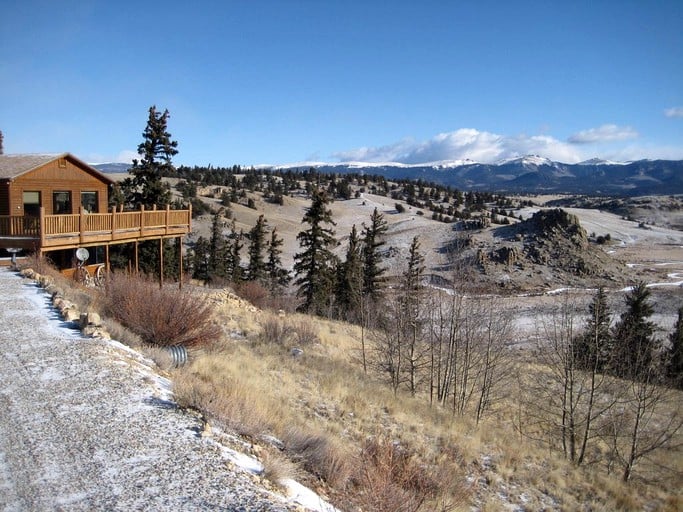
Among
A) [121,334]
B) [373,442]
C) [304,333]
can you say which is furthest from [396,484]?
[304,333]

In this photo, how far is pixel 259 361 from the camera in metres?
13.0

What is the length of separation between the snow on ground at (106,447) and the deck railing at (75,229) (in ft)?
32.6

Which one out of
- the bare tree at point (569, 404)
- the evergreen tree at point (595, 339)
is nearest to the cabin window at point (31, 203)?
the bare tree at point (569, 404)

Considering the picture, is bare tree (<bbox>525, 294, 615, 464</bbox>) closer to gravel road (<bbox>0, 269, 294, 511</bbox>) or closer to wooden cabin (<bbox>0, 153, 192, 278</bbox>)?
gravel road (<bbox>0, 269, 294, 511</bbox>)

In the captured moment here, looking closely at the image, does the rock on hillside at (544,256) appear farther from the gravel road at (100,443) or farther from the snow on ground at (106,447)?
the snow on ground at (106,447)

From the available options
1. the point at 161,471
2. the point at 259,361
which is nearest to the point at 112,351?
the point at 161,471

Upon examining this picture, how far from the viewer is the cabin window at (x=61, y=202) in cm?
2223

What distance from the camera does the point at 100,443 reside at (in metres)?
5.44

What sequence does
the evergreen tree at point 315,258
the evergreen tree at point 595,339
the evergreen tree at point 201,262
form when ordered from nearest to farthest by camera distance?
the evergreen tree at point 595,339, the evergreen tree at point 315,258, the evergreen tree at point 201,262

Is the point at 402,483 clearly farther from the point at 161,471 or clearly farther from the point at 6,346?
the point at 6,346

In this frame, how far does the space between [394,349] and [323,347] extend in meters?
3.44

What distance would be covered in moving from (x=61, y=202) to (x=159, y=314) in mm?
15328

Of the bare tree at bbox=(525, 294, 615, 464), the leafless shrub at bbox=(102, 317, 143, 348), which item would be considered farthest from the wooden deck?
the bare tree at bbox=(525, 294, 615, 464)

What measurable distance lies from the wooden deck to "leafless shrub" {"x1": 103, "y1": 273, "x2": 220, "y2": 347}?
6.86m
